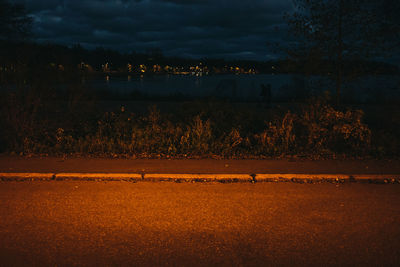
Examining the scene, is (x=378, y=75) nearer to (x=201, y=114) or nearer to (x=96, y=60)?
(x=201, y=114)

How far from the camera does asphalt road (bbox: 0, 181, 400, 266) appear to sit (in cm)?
407

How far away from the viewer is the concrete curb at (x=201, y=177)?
7.28 meters

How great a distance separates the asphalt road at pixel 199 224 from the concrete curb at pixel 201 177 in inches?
12.3

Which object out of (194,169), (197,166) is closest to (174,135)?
(197,166)

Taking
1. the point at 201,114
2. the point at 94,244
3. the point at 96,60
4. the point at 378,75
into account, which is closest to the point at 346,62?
the point at 378,75

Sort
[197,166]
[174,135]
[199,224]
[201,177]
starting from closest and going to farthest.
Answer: [199,224] < [201,177] < [197,166] < [174,135]

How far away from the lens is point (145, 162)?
8555 millimetres

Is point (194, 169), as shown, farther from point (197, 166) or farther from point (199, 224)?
point (199, 224)

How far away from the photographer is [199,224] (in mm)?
5012

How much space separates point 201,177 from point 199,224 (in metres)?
2.38

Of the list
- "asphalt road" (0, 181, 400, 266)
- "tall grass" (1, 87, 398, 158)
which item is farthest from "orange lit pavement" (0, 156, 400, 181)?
"tall grass" (1, 87, 398, 158)

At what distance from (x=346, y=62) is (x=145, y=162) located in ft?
20.6

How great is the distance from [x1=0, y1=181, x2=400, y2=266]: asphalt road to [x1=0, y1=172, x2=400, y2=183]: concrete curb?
0.31 m

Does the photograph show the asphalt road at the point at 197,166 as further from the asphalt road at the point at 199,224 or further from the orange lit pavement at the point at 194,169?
the asphalt road at the point at 199,224
